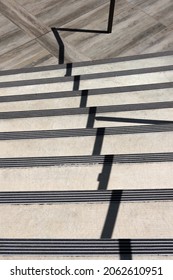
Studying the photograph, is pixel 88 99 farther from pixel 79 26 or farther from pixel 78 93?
pixel 79 26

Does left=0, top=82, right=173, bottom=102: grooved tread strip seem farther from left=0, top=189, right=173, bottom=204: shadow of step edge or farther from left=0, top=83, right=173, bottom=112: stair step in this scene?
left=0, top=189, right=173, bottom=204: shadow of step edge

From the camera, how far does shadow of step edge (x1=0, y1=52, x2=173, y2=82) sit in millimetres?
7684

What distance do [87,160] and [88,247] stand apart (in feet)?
4.47

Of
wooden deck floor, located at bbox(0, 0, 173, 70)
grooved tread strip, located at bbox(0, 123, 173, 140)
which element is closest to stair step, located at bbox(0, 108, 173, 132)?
grooved tread strip, located at bbox(0, 123, 173, 140)

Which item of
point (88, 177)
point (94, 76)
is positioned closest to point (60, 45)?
point (94, 76)

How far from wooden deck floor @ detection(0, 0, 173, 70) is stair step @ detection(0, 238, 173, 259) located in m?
6.62

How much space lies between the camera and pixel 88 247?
2.91 meters

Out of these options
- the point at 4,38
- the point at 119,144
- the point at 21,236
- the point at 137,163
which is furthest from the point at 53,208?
the point at 4,38

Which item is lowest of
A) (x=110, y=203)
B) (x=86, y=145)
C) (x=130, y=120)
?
(x=110, y=203)

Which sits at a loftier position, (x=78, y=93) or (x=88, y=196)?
(x=78, y=93)

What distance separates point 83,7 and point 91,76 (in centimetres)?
396

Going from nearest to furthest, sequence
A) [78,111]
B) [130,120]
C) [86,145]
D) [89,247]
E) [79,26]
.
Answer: [89,247] < [86,145] < [130,120] < [78,111] < [79,26]

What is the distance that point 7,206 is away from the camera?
11.6 ft

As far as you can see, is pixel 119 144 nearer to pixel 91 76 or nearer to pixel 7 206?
pixel 7 206
